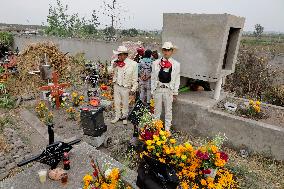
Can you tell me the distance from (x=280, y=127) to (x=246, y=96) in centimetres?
478

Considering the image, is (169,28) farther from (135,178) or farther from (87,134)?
(135,178)

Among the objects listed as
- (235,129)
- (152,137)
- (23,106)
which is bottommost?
(23,106)

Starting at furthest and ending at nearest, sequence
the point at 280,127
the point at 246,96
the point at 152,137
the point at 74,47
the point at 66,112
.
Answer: the point at 74,47, the point at 246,96, the point at 66,112, the point at 280,127, the point at 152,137

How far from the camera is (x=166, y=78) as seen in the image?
6.16m

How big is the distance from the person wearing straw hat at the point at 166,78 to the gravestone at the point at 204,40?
694 mm

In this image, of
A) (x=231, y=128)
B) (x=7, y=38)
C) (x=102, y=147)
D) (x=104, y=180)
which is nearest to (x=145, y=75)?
(x=102, y=147)

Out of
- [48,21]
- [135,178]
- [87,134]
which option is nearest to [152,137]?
[135,178]

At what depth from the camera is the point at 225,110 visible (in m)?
6.77

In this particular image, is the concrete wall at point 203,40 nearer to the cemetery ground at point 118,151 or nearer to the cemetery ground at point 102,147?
the cemetery ground at point 102,147

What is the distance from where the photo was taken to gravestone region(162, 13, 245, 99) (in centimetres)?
621

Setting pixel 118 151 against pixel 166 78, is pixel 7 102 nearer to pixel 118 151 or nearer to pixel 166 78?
pixel 118 151

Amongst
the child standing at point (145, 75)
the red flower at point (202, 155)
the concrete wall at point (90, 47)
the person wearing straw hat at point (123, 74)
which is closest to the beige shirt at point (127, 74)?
the person wearing straw hat at point (123, 74)

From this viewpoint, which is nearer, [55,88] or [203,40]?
[203,40]

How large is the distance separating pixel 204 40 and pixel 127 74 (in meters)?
2.24
